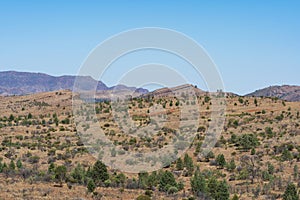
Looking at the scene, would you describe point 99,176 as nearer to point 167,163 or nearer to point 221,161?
point 167,163

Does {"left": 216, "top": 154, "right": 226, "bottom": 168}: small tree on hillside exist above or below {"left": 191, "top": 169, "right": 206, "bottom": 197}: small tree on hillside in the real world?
above

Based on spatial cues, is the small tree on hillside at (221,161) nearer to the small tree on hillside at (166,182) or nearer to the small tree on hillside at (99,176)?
the small tree on hillside at (166,182)

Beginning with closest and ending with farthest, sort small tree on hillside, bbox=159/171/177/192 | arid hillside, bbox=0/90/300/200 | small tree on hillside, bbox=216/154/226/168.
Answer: arid hillside, bbox=0/90/300/200 → small tree on hillside, bbox=159/171/177/192 → small tree on hillside, bbox=216/154/226/168

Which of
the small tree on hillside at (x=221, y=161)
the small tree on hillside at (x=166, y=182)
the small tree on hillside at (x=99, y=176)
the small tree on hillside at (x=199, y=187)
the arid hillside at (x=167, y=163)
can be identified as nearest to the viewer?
the small tree on hillside at (x=199, y=187)

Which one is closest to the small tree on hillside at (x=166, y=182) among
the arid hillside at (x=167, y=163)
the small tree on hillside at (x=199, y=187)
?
the arid hillside at (x=167, y=163)

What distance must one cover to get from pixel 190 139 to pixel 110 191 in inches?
809

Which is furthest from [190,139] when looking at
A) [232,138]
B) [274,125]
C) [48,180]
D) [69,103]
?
[69,103]

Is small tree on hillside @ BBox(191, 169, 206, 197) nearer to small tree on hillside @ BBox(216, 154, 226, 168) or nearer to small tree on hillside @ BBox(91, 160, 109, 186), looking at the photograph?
small tree on hillside @ BBox(91, 160, 109, 186)

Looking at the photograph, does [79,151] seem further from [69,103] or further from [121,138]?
[69,103]

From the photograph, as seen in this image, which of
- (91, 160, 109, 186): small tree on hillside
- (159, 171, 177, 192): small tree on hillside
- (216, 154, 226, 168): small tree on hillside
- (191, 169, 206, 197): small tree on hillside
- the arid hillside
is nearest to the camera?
(191, 169, 206, 197): small tree on hillside

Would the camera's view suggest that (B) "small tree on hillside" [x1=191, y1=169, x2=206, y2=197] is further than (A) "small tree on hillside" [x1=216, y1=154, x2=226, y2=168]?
No

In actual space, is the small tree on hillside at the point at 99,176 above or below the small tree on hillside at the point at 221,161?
below

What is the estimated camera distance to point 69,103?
3445 inches

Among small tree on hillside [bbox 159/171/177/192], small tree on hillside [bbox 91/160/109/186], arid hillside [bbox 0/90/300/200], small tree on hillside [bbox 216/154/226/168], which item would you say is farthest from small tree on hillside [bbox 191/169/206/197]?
small tree on hillside [bbox 216/154/226/168]
